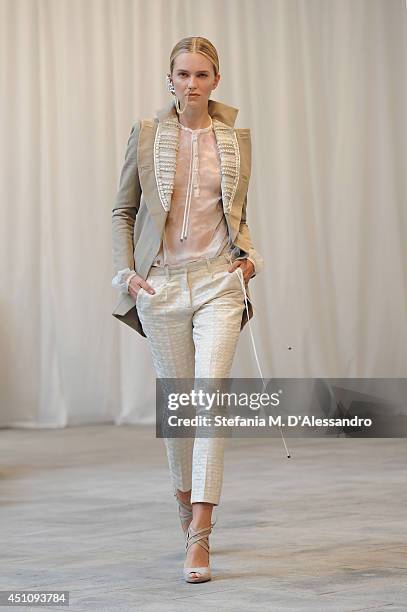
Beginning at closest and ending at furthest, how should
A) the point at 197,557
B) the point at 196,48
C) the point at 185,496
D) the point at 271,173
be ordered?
1. the point at 197,557
2. the point at 196,48
3. the point at 185,496
4. the point at 271,173

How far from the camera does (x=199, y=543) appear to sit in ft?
9.30

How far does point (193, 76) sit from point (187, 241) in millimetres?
414

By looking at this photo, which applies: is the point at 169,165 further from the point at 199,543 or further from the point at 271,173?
the point at 271,173

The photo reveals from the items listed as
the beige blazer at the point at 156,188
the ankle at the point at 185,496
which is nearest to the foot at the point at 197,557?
the ankle at the point at 185,496

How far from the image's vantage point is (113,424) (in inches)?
296

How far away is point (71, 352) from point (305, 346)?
4.88 ft

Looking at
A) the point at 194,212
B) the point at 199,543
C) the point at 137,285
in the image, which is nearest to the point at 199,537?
the point at 199,543

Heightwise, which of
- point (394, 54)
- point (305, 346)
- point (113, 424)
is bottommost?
point (113, 424)

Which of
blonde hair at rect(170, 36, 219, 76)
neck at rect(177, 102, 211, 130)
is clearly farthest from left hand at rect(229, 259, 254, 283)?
blonde hair at rect(170, 36, 219, 76)

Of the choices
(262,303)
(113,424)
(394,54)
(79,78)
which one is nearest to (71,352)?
(113,424)

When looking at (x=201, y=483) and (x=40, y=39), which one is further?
(x=40, y=39)

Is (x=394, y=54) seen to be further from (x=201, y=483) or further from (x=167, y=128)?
(x=201, y=483)

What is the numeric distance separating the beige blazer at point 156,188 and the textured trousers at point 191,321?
0.07 m

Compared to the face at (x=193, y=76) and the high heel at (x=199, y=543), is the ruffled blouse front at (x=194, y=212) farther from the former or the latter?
the high heel at (x=199, y=543)
